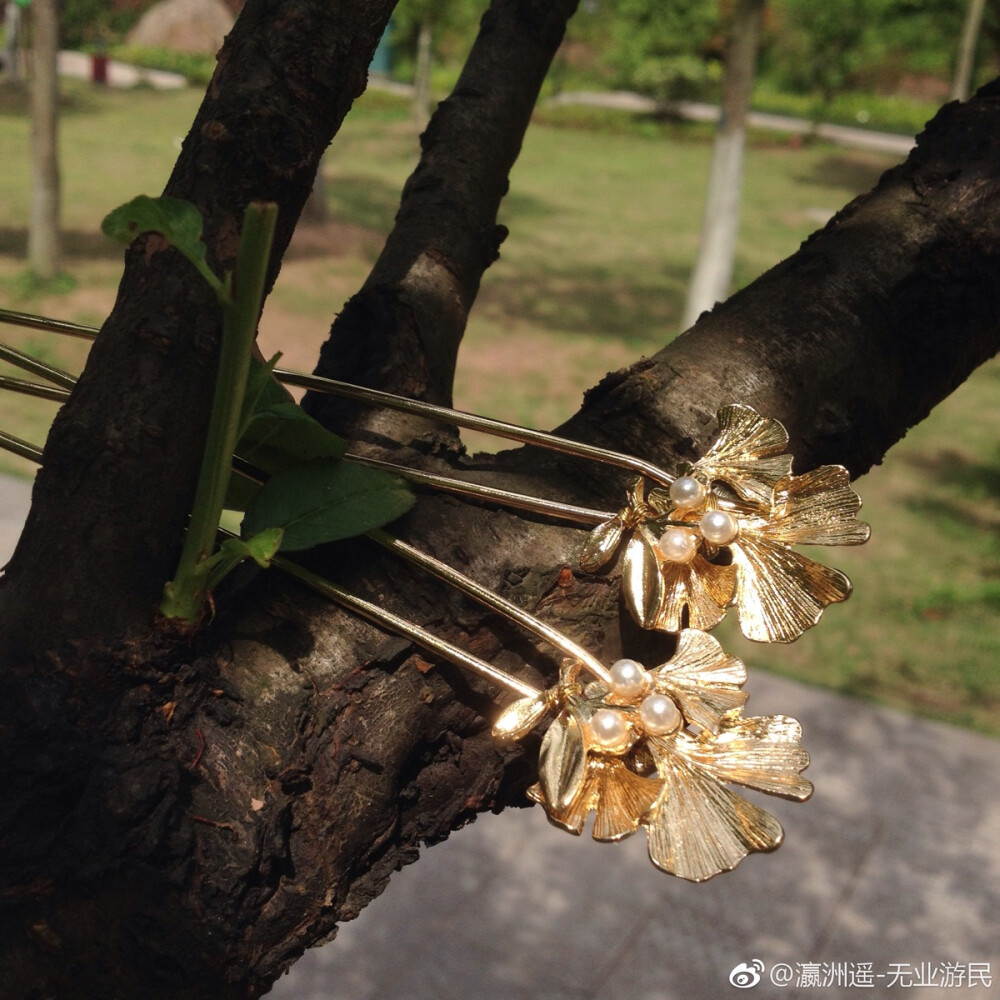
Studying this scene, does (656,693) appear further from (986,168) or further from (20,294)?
(20,294)

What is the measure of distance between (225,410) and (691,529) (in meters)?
0.38

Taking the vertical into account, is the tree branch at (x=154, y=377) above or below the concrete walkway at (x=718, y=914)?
above

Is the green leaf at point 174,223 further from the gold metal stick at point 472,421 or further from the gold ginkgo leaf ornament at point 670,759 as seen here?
the gold ginkgo leaf ornament at point 670,759

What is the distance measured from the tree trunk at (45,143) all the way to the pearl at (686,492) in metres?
6.18

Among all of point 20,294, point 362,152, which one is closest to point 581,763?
point 20,294

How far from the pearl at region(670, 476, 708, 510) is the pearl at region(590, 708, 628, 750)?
0.55 feet

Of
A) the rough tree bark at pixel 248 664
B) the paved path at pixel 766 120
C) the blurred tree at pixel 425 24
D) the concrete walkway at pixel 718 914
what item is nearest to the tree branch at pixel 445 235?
the rough tree bark at pixel 248 664

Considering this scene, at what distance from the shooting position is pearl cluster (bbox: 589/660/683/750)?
2.49ft

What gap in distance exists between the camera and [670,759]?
2.53ft

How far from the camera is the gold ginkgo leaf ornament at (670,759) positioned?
736mm

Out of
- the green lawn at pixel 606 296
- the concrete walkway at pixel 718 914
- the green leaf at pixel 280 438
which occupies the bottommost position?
the concrete walkway at pixel 718 914

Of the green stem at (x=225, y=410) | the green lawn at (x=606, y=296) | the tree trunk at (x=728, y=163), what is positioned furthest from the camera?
the tree trunk at (x=728, y=163)

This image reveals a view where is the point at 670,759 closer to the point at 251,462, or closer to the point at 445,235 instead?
the point at 251,462

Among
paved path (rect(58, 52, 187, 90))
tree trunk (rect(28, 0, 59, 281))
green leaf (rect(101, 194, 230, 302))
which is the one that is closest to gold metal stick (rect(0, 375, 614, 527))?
green leaf (rect(101, 194, 230, 302))
